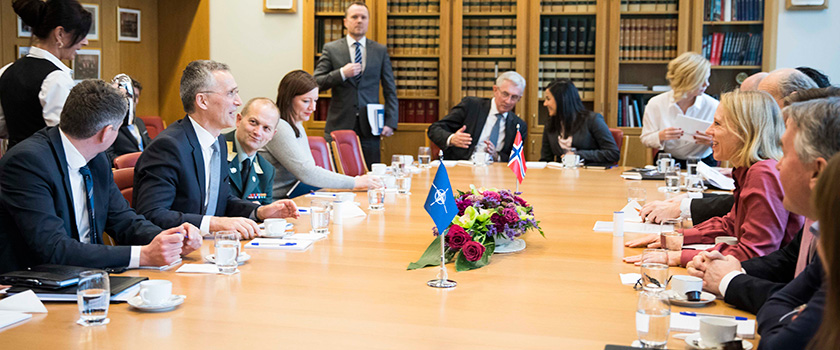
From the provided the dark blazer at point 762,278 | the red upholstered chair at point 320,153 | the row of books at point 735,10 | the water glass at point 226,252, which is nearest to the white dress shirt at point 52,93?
the red upholstered chair at point 320,153

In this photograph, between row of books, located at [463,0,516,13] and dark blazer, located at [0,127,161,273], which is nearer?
dark blazer, located at [0,127,161,273]

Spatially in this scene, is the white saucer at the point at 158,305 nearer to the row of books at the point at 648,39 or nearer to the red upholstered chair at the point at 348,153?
the red upholstered chair at the point at 348,153

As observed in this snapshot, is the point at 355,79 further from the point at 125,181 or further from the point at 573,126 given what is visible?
the point at 125,181

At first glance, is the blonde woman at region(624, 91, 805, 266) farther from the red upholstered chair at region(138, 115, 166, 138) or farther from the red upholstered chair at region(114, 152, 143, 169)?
the red upholstered chair at region(138, 115, 166, 138)

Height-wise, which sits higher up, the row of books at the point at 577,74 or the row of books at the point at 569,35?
the row of books at the point at 569,35

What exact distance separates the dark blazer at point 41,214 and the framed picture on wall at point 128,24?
224 inches

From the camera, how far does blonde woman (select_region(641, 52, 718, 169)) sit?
18.2 feet

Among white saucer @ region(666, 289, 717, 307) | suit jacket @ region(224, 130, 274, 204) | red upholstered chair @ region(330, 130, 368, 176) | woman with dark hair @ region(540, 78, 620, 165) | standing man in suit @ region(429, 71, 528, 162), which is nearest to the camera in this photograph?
white saucer @ region(666, 289, 717, 307)

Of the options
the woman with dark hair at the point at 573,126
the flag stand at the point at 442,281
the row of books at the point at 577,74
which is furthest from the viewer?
the row of books at the point at 577,74

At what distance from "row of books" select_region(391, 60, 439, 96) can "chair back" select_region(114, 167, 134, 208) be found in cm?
470

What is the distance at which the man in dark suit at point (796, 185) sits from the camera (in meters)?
1.68

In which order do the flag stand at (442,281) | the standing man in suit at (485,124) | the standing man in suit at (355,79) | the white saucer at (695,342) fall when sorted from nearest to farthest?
1. the white saucer at (695,342)
2. the flag stand at (442,281)
3. the standing man in suit at (485,124)
4. the standing man in suit at (355,79)

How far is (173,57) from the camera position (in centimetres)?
804

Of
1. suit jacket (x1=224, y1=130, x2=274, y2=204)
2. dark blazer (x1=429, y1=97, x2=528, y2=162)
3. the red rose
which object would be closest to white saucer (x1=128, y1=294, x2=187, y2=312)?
the red rose
